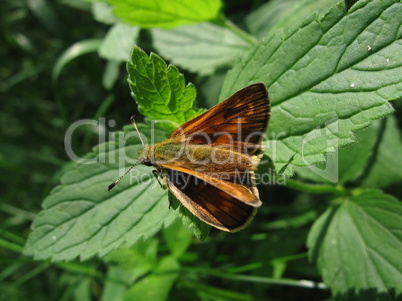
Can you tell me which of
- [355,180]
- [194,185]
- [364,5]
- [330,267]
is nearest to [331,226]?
[330,267]

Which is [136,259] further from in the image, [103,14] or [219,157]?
[103,14]

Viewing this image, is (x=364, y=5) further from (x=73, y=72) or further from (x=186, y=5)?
(x=73, y=72)

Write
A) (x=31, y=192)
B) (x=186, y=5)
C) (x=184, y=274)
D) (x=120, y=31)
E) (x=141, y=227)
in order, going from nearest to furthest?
(x=141, y=227) → (x=186, y=5) → (x=184, y=274) → (x=120, y=31) → (x=31, y=192)

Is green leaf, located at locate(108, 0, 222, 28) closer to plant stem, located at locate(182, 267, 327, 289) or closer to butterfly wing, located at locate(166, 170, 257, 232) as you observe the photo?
butterfly wing, located at locate(166, 170, 257, 232)

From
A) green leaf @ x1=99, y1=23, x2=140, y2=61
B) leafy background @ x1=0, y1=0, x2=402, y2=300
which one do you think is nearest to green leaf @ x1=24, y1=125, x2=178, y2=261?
leafy background @ x1=0, y1=0, x2=402, y2=300

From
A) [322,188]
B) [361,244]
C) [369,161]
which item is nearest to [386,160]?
[369,161]

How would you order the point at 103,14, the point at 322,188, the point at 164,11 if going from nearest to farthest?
the point at 322,188 → the point at 164,11 → the point at 103,14
